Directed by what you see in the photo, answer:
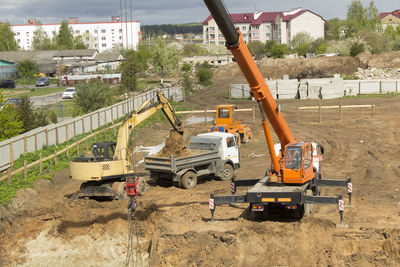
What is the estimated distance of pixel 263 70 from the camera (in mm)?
88375

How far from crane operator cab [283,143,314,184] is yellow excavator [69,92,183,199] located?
655 cm

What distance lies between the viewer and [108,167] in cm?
2112

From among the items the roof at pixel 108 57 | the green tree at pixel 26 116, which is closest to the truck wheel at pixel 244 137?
the green tree at pixel 26 116

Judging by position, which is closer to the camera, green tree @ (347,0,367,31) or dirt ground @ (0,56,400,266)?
dirt ground @ (0,56,400,266)

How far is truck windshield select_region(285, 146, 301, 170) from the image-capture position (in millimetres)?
17766

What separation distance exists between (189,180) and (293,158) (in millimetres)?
7276

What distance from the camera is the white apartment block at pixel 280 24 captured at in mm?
147375

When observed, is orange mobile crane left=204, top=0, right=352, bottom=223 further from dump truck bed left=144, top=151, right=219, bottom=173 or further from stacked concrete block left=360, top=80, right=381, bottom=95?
stacked concrete block left=360, top=80, right=381, bottom=95

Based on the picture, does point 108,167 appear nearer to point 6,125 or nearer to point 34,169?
point 34,169

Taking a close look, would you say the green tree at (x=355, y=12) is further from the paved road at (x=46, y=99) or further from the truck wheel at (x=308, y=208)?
the truck wheel at (x=308, y=208)

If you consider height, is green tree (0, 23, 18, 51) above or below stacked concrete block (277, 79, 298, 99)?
above

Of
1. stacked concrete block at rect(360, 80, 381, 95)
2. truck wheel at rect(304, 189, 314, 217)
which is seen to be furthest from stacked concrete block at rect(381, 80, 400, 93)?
truck wheel at rect(304, 189, 314, 217)

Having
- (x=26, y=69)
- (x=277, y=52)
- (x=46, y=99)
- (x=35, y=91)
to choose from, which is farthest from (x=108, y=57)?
(x=46, y=99)

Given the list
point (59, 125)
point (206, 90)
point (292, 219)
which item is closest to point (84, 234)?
point (292, 219)
